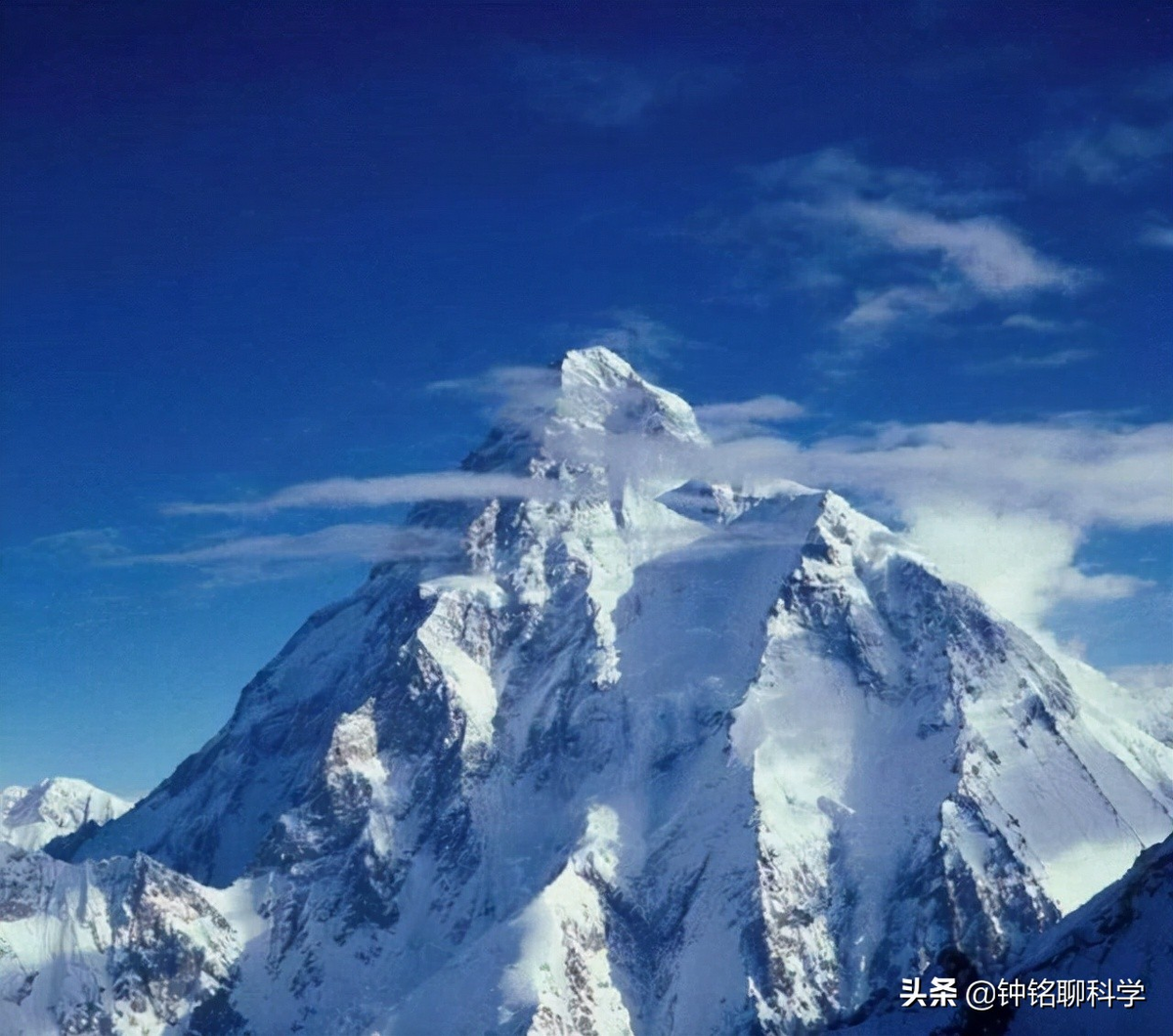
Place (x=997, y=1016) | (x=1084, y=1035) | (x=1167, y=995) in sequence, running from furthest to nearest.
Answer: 1. (x=1167, y=995)
2. (x=1084, y=1035)
3. (x=997, y=1016)

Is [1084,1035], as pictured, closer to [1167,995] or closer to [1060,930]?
[1167,995]

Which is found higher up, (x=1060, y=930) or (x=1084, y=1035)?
(x=1060, y=930)

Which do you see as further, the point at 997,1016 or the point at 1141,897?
the point at 1141,897

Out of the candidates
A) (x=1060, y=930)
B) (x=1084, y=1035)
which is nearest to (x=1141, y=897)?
(x=1060, y=930)

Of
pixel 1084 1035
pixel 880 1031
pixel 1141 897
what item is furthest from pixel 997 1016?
pixel 1141 897

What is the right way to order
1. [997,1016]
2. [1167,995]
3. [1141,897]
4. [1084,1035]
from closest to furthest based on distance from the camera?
[997,1016] < [1084,1035] < [1167,995] < [1141,897]

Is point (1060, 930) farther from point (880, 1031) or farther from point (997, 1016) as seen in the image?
point (997, 1016)

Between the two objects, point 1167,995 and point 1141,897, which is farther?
point 1141,897

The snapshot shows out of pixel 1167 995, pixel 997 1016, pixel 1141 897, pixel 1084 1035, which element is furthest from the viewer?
pixel 1141 897
